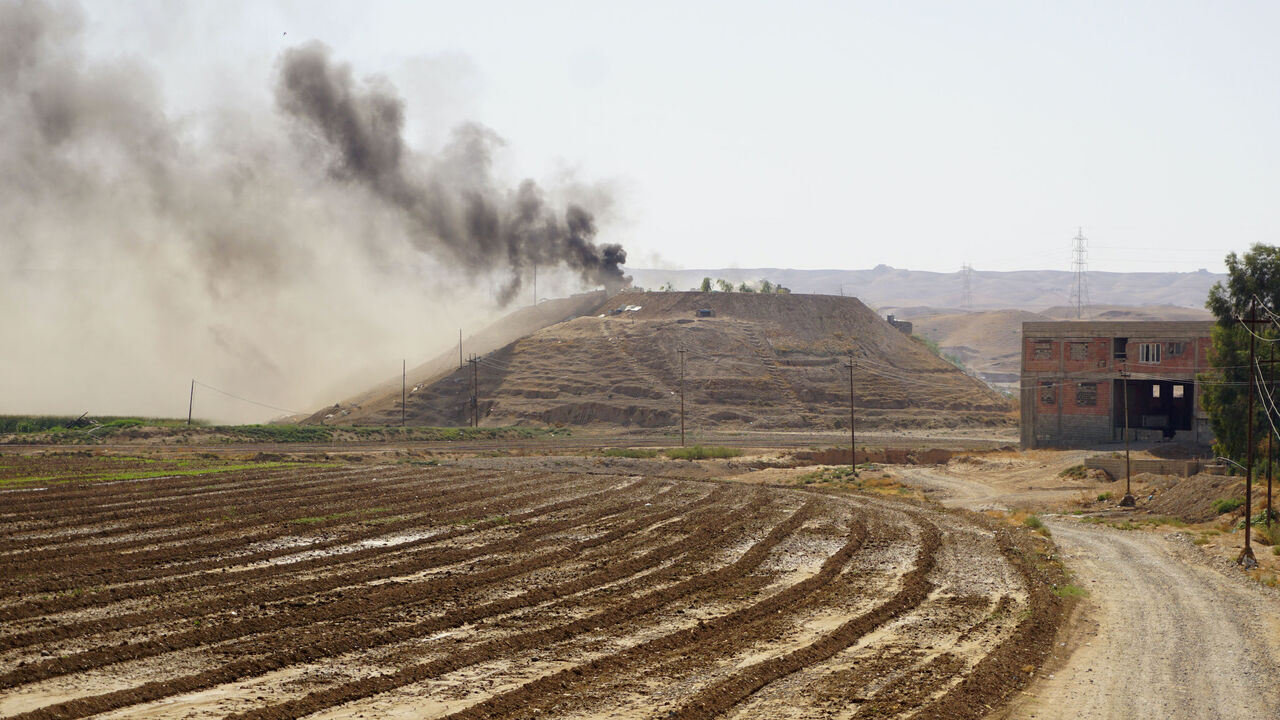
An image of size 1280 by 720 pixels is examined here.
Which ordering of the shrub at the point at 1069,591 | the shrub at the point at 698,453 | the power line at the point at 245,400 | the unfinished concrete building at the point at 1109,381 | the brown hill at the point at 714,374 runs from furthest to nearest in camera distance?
the power line at the point at 245,400, the brown hill at the point at 714,374, the shrub at the point at 698,453, the unfinished concrete building at the point at 1109,381, the shrub at the point at 1069,591

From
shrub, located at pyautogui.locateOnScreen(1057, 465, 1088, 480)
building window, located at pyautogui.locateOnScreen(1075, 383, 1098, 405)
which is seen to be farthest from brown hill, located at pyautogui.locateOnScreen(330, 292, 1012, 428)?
A: shrub, located at pyautogui.locateOnScreen(1057, 465, 1088, 480)

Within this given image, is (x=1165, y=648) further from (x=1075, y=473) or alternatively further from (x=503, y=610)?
(x=1075, y=473)

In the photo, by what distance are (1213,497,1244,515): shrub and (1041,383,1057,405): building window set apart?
34198 mm

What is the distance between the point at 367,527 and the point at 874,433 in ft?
236

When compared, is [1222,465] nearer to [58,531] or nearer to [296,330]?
[58,531]

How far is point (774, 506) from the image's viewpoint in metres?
42.4

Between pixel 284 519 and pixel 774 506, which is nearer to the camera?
pixel 284 519

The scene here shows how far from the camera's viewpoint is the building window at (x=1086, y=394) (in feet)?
237

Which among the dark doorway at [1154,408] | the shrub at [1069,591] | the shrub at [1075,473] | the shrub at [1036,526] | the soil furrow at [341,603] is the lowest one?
the shrub at [1036,526]

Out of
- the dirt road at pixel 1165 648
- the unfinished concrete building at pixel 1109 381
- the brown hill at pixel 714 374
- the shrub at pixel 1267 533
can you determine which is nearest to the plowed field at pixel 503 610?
the dirt road at pixel 1165 648

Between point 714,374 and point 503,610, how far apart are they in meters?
94.0

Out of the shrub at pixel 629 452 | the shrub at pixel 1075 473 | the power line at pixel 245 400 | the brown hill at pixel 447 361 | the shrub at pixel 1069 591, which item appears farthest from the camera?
the power line at pixel 245 400

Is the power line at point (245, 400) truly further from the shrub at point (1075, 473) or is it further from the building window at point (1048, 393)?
the shrub at point (1075, 473)

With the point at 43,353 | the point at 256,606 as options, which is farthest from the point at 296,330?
the point at 256,606
